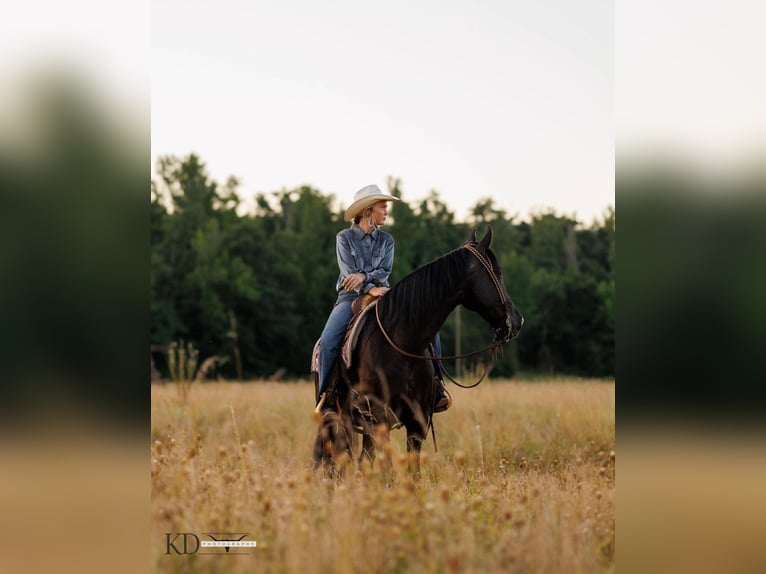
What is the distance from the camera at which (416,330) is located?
5586 mm

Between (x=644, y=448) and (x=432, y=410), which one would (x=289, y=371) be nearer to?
(x=432, y=410)

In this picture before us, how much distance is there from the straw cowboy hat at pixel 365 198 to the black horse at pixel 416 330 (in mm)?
732

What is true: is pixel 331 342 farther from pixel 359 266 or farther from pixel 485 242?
pixel 485 242

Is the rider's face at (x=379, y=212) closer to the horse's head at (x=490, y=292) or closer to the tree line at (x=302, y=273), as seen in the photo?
the horse's head at (x=490, y=292)

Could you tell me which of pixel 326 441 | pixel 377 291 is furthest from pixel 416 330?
pixel 326 441

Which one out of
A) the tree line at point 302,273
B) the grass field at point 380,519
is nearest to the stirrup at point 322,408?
the grass field at point 380,519

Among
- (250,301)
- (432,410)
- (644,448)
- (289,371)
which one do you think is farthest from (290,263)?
(644,448)

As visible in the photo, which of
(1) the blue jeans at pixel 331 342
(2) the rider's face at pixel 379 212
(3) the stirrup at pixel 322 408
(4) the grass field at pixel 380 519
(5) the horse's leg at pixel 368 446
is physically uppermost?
(2) the rider's face at pixel 379 212

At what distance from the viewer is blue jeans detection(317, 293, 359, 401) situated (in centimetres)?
594

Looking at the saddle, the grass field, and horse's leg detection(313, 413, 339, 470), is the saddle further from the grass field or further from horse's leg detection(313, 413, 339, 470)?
the grass field

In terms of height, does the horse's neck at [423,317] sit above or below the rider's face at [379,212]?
below

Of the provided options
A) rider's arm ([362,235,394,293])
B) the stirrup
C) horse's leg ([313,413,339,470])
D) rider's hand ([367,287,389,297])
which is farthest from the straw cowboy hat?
horse's leg ([313,413,339,470])

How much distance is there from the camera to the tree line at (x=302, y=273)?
2952 centimetres

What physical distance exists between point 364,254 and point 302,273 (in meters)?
26.5
